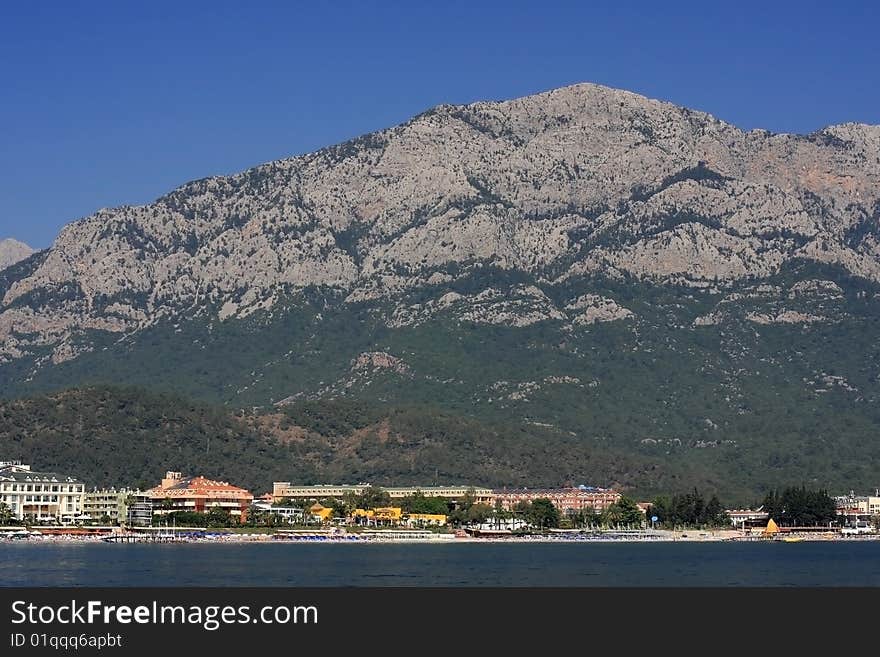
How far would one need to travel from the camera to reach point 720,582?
4751 inches

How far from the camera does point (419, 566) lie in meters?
140

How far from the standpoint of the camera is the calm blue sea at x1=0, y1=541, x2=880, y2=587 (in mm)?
117250

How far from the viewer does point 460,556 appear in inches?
6486

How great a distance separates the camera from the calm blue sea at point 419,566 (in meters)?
117
